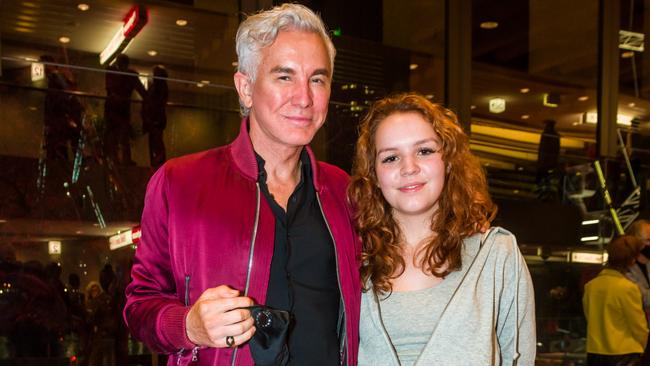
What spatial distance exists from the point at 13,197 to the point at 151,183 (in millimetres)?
2427

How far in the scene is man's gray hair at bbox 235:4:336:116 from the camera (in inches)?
74.9

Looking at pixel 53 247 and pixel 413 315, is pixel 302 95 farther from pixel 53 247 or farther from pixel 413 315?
pixel 53 247

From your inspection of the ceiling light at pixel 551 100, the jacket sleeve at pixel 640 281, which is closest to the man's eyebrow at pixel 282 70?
the jacket sleeve at pixel 640 281

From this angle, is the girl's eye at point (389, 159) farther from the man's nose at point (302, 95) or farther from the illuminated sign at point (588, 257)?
the illuminated sign at point (588, 257)

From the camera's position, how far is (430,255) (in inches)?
78.3

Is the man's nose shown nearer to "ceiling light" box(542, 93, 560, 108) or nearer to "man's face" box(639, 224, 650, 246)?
"man's face" box(639, 224, 650, 246)

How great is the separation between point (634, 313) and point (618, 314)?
4.7 inches

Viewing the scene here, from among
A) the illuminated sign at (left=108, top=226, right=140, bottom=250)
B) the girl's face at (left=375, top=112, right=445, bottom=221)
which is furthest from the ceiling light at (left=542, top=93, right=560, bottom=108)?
the girl's face at (left=375, top=112, right=445, bottom=221)

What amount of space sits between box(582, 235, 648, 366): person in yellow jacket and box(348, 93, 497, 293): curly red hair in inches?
123

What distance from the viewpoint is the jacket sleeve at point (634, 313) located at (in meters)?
4.81

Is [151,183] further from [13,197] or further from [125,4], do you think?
[125,4]

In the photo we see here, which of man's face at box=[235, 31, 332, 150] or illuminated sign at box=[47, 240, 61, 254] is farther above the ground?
man's face at box=[235, 31, 332, 150]

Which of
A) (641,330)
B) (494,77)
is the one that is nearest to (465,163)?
(641,330)

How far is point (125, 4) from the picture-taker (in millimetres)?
4457
